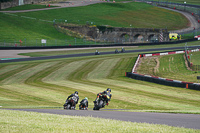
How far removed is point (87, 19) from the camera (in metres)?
96.9

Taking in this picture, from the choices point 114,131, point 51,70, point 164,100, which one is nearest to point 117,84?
point 164,100

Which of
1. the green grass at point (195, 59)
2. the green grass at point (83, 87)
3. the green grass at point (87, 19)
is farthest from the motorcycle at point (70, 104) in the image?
the green grass at point (87, 19)

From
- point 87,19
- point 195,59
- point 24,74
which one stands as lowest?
point 24,74

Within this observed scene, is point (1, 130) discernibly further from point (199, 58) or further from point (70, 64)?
point (199, 58)

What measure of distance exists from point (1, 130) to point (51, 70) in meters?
30.6

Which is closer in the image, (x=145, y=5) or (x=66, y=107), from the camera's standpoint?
(x=66, y=107)

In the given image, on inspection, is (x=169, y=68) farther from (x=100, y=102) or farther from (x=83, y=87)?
(x=100, y=102)

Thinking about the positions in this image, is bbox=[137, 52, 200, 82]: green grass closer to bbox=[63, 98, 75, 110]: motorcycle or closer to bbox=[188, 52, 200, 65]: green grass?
bbox=[188, 52, 200, 65]: green grass

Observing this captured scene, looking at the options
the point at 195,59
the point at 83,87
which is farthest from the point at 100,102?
the point at 195,59

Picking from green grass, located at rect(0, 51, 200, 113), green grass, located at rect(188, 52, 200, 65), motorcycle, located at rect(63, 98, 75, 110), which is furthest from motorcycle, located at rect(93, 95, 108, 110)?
green grass, located at rect(188, 52, 200, 65)

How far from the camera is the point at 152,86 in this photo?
95.4ft

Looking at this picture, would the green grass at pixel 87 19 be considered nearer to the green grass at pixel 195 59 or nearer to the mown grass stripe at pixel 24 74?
the mown grass stripe at pixel 24 74

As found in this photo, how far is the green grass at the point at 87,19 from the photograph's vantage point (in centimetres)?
7812

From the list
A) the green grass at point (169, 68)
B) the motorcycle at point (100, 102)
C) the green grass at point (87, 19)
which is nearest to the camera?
the motorcycle at point (100, 102)
